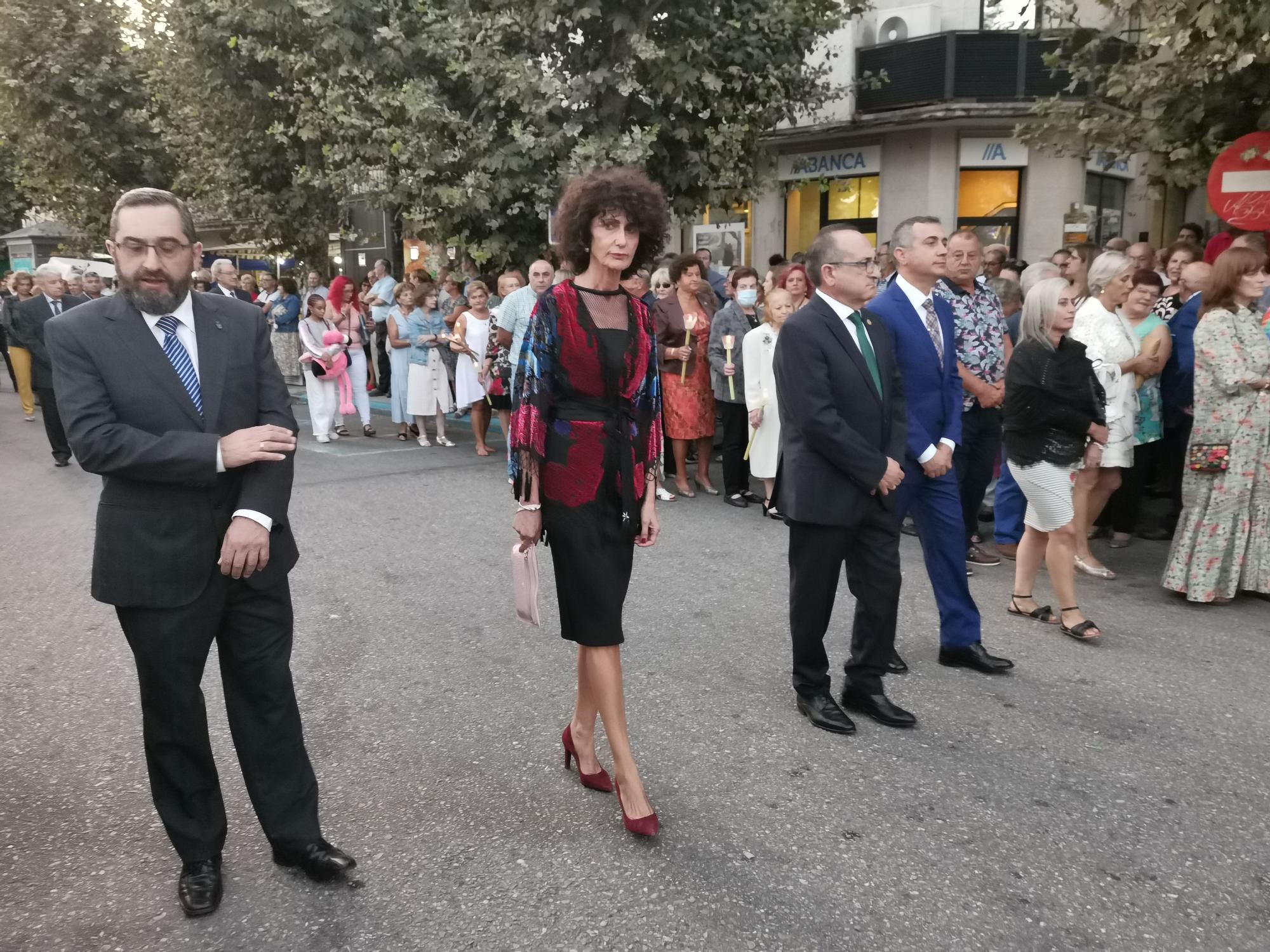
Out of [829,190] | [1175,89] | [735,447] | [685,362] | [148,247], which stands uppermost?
[829,190]

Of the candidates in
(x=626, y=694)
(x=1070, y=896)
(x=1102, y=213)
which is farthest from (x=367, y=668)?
(x=1102, y=213)

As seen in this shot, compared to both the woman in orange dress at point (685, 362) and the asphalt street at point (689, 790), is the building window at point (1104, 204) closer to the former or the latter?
the woman in orange dress at point (685, 362)

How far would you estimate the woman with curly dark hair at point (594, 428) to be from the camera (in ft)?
10.9

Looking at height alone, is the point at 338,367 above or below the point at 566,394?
below

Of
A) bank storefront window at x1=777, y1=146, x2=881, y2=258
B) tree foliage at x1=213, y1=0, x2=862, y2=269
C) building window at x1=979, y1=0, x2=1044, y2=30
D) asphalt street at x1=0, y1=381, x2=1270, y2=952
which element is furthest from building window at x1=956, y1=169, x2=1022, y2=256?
asphalt street at x1=0, y1=381, x2=1270, y2=952

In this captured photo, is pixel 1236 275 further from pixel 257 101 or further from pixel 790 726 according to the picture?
pixel 257 101

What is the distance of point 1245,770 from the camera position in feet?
12.5

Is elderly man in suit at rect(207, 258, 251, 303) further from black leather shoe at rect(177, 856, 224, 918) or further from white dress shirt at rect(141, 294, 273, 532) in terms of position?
black leather shoe at rect(177, 856, 224, 918)

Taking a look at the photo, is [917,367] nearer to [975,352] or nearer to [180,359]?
[975,352]

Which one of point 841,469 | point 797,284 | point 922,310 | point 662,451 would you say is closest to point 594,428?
point 662,451

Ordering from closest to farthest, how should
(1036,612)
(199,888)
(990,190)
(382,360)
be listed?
(199,888), (1036,612), (382,360), (990,190)

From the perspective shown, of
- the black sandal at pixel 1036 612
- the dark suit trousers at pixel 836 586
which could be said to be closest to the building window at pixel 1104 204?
the black sandal at pixel 1036 612

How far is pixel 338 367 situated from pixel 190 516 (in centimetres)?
989

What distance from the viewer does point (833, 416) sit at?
4004 mm
